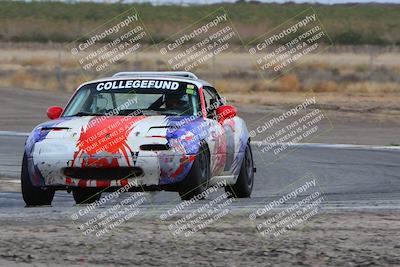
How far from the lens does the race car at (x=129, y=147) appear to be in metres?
11.5

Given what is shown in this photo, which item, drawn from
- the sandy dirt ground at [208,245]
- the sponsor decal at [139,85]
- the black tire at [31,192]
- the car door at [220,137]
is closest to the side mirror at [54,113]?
the sponsor decal at [139,85]

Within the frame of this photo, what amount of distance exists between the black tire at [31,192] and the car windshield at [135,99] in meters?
1.08

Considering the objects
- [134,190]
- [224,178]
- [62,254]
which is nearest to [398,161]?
[224,178]

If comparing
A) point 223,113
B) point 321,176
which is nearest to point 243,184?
point 223,113

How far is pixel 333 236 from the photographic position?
28.8 ft

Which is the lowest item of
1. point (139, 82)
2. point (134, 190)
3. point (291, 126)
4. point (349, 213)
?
point (291, 126)

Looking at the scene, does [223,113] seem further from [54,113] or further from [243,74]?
[243,74]

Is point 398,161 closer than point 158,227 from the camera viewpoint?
No

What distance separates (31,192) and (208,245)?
12.8 ft

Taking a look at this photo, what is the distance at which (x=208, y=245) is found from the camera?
27.5 ft

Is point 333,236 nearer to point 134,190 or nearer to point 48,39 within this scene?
point 134,190

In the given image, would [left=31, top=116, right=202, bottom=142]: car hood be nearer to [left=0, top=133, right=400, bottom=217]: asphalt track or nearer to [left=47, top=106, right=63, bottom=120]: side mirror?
[left=47, top=106, right=63, bottom=120]: side mirror

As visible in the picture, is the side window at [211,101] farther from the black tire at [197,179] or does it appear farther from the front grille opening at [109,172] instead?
the front grille opening at [109,172]

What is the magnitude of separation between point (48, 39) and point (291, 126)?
51.7 meters
